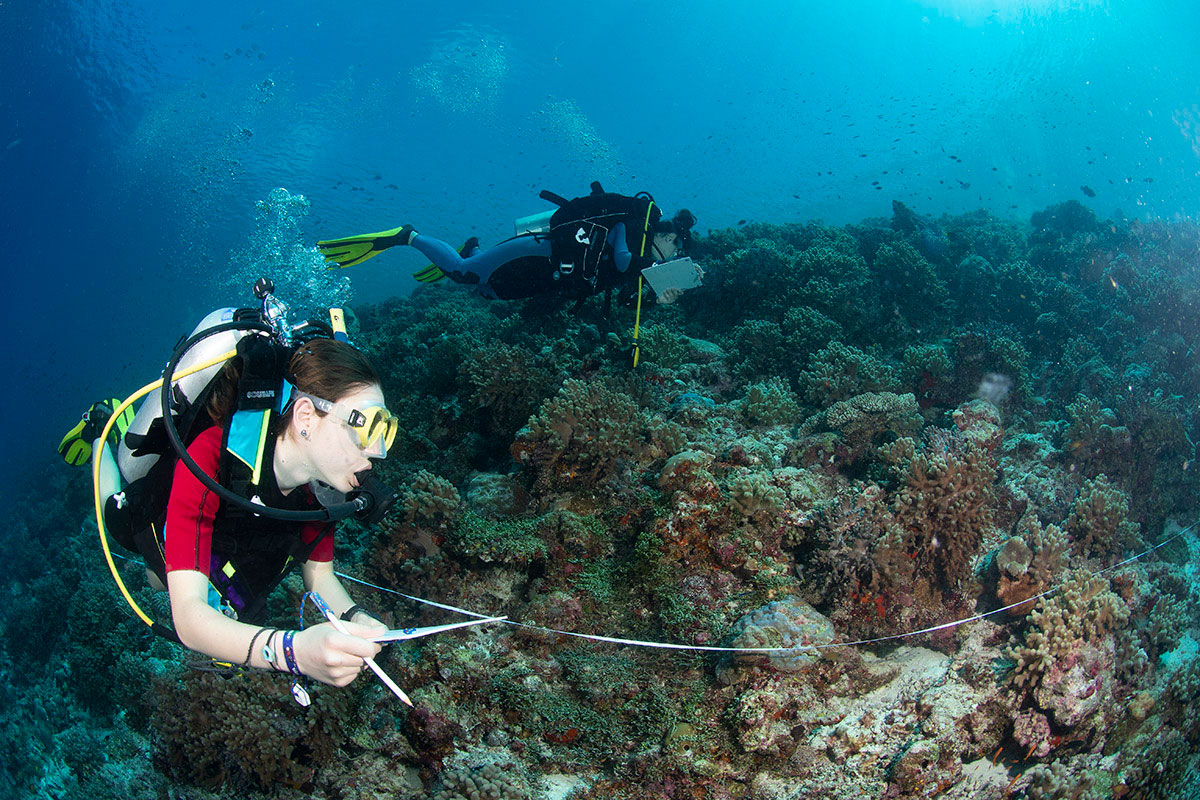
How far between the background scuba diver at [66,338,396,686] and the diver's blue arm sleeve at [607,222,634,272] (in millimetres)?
Result: 5506

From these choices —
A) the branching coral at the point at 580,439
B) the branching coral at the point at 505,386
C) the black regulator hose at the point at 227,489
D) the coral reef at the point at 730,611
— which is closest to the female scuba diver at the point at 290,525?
the black regulator hose at the point at 227,489

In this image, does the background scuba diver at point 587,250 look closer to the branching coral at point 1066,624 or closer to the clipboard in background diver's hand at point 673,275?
the clipboard in background diver's hand at point 673,275

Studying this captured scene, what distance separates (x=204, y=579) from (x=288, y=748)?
2.18 meters

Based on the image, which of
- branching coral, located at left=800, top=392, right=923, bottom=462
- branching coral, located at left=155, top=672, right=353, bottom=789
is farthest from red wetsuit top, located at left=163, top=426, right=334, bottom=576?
branching coral, located at left=800, top=392, right=923, bottom=462

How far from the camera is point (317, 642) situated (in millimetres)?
1614

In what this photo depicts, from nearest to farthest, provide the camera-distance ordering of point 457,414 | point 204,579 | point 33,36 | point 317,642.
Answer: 1. point 317,642
2. point 204,579
3. point 457,414
4. point 33,36

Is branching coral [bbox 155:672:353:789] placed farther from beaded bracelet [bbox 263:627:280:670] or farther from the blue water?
the blue water

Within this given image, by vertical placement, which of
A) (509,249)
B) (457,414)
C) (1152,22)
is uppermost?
(1152,22)

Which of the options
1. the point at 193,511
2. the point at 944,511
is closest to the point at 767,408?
the point at 944,511

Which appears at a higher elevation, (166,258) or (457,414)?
(166,258)

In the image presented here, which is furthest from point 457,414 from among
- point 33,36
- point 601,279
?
point 33,36

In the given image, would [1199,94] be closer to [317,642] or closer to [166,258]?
[317,642]

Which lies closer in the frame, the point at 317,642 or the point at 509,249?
the point at 317,642

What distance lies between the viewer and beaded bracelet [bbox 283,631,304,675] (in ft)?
5.48
